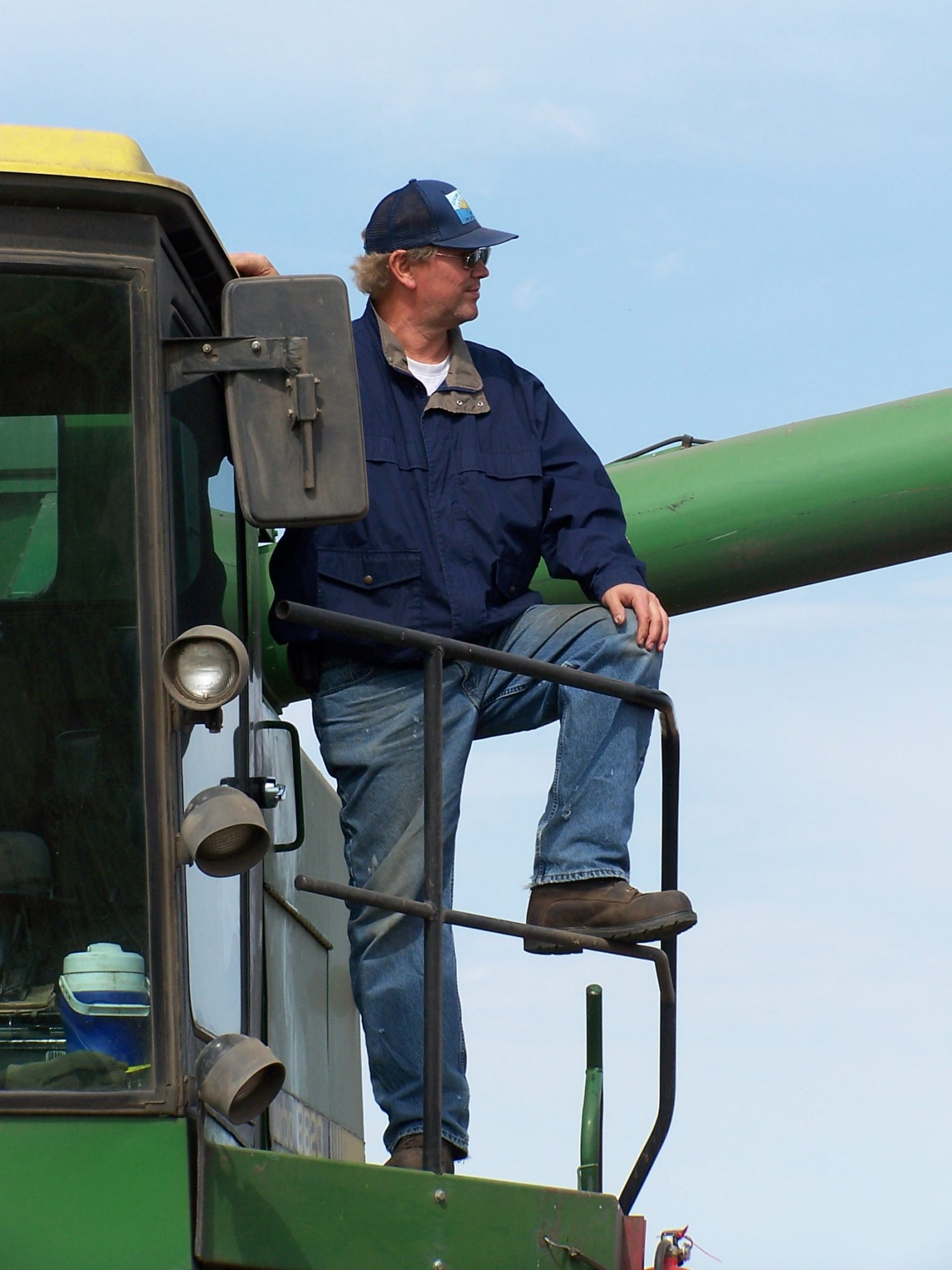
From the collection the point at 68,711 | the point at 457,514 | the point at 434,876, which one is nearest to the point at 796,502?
the point at 457,514

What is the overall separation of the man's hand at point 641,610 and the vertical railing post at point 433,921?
24.1 inches

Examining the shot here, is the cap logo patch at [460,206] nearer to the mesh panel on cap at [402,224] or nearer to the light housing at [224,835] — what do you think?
the mesh panel on cap at [402,224]

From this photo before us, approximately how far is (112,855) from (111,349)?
Answer: 83 centimetres

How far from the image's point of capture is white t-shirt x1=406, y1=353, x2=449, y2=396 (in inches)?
159

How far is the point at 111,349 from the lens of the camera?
3207 mm

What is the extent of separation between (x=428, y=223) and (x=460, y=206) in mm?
93

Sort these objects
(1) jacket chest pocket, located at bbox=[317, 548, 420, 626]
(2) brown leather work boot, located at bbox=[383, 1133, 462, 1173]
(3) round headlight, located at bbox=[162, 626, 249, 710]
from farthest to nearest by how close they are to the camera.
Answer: (1) jacket chest pocket, located at bbox=[317, 548, 420, 626], (2) brown leather work boot, located at bbox=[383, 1133, 462, 1173], (3) round headlight, located at bbox=[162, 626, 249, 710]

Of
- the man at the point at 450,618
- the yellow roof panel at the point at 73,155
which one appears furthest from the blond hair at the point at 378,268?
the yellow roof panel at the point at 73,155

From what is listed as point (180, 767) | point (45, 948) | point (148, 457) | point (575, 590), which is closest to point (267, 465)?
point (148, 457)

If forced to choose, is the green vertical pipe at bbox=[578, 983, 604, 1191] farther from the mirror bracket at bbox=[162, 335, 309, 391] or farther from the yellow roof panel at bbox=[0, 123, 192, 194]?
the yellow roof panel at bbox=[0, 123, 192, 194]

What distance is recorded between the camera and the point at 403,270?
13.5 ft

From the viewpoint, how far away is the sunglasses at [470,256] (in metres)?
4.11

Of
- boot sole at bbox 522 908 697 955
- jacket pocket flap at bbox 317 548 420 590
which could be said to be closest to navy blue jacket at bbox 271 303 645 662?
jacket pocket flap at bbox 317 548 420 590

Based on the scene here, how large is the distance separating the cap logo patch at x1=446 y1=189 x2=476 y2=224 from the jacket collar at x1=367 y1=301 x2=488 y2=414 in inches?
11.0
